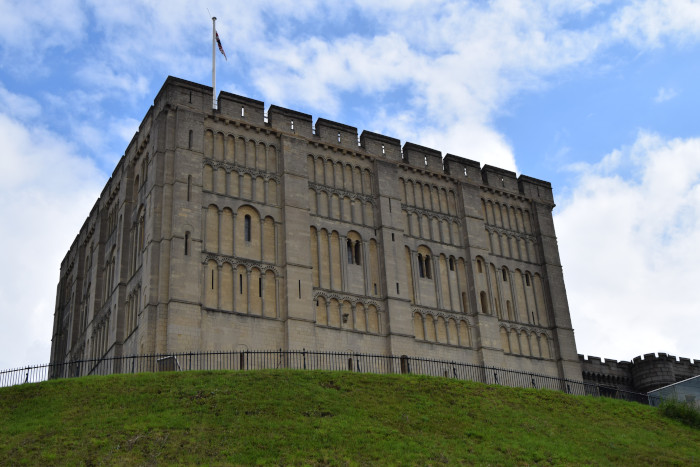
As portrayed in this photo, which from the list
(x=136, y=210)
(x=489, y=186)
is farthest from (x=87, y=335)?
(x=489, y=186)

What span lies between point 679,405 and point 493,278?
1644cm

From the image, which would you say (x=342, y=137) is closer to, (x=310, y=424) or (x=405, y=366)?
(x=405, y=366)

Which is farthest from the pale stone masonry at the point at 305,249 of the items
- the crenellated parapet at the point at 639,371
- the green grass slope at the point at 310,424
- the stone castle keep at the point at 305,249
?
the green grass slope at the point at 310,424

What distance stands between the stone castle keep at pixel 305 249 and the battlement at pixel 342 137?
9cm

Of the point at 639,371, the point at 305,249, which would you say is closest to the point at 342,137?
the point at 305,249

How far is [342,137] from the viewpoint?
50.9 meters

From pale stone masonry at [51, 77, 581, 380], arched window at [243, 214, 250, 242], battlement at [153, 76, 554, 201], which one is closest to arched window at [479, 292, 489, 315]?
pale stone masonry at [51, 77, 581, 380]

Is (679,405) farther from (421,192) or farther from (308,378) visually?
(421,192)

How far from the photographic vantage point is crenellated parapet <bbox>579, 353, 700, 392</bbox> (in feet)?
183

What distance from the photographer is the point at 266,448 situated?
86.3 feet

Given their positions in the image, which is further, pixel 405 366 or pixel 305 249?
pixel 305 249

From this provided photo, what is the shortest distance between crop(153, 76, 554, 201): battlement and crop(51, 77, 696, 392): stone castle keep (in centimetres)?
9

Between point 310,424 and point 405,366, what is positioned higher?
point 405,366

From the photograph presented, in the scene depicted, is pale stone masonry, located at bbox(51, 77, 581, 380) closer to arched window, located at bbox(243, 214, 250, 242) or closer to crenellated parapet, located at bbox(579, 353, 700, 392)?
arched window, located at bbox(243, 214, 250, 242)
